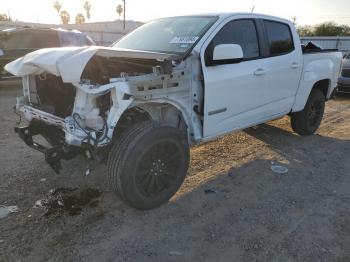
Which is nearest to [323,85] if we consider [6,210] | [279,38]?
[279,38]

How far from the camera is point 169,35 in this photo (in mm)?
4516

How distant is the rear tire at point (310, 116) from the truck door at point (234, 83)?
4.97 feet

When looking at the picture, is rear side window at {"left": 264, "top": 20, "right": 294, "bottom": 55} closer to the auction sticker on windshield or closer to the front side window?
the front side window

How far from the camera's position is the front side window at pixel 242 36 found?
14.1 ft

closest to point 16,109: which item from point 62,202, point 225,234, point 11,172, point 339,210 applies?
point 11,172

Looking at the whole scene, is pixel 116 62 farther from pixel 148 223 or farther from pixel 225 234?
pixel 225 234

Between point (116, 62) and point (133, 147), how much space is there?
1044mm

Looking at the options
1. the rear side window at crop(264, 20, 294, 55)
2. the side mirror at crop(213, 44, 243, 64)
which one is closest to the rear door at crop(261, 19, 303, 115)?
the rear side window at crop(264, 20, 294, 55)

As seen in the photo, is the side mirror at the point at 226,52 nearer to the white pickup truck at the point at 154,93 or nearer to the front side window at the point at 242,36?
the white pickup truck at the point at 154,93

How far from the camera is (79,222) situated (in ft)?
11.4

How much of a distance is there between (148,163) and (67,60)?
1252 mm

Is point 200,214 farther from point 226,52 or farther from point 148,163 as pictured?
point 226,52

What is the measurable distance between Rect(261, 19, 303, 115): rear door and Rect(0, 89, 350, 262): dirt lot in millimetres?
839

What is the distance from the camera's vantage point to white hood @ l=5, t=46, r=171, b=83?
10.1 ft
